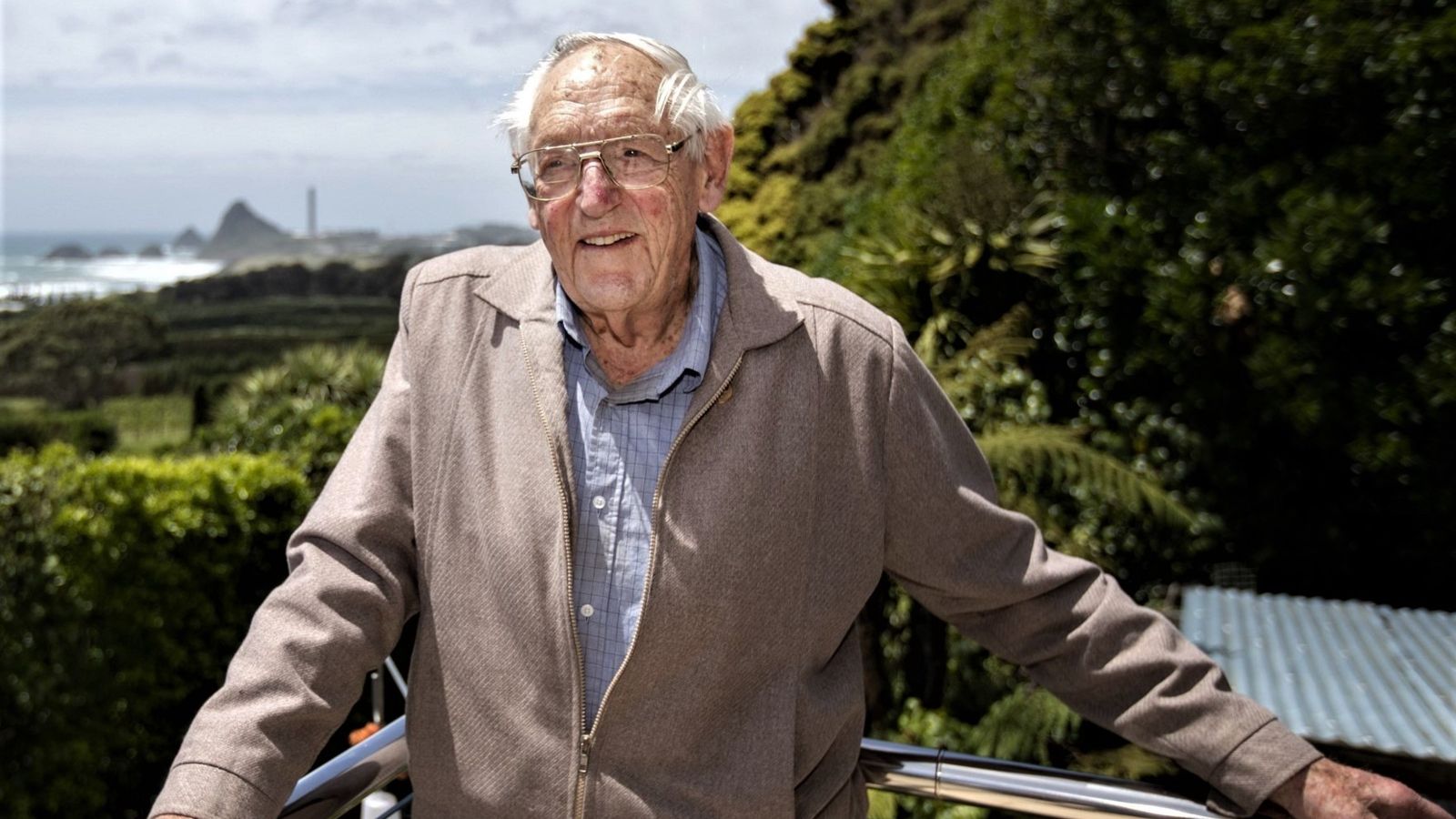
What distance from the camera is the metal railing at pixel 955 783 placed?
1.45 meters

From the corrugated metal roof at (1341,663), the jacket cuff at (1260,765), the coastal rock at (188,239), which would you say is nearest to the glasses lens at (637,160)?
the jacket cuff at (1260,765)

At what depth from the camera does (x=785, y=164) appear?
12.6 metres

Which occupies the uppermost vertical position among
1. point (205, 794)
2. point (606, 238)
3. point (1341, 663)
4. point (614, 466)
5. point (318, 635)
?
point (606, 238)

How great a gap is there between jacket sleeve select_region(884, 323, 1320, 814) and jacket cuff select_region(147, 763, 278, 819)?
800mm

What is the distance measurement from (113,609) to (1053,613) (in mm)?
4518

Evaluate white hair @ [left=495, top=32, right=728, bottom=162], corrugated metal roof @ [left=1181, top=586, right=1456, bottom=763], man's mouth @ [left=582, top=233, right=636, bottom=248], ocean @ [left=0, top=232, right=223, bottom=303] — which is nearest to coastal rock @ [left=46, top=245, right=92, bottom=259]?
ocean @ [left=0, top=232, right=223, bottom=303]

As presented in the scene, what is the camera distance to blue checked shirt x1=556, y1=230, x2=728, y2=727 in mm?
1455

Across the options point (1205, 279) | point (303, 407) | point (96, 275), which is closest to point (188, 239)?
point (96, 275)

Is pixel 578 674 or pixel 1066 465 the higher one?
pixel 578 674

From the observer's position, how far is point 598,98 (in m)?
1.48

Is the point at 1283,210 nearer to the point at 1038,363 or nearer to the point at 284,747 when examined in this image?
the point at 1038,363

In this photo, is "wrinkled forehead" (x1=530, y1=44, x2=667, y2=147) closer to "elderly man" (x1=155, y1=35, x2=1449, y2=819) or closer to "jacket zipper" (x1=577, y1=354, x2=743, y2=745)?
"elderly man" (x1=155, y1=35, x2=1449, y2=819)

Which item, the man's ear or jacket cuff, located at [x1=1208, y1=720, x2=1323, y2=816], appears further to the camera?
the man's ear

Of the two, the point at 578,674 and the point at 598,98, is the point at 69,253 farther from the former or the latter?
the point at 578,674
